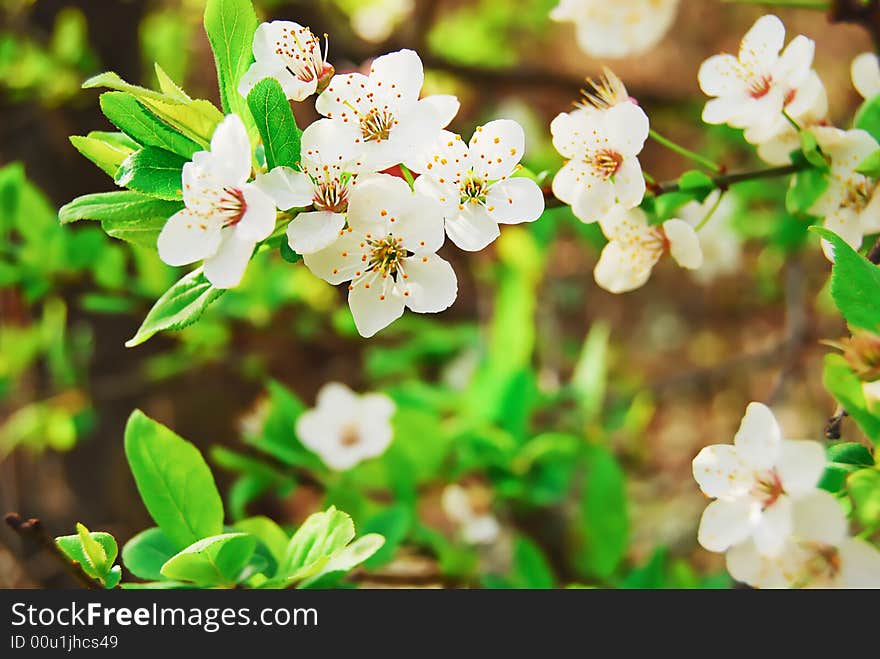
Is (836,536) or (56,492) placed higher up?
(836,536)

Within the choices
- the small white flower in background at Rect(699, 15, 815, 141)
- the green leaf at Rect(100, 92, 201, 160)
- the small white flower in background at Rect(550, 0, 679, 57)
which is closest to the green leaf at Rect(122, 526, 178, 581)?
the green leaf at Rect(100, 92, 201, 160)

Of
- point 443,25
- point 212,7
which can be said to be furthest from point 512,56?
point 212,7

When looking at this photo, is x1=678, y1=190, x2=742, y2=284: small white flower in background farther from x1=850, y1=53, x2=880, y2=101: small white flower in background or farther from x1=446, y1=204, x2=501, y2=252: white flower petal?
x1=446, y1=204, x2=501, y2=252: white flower petal

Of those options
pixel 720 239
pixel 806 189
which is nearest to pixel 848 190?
pixel 806 189

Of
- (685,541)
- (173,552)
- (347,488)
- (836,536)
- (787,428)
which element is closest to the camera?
(836,536)

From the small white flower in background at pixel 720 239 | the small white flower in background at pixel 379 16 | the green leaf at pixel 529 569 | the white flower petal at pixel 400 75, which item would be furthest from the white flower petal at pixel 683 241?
the small white flower in background at pixel 379 16

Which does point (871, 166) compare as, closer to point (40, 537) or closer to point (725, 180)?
point (725, 180)
